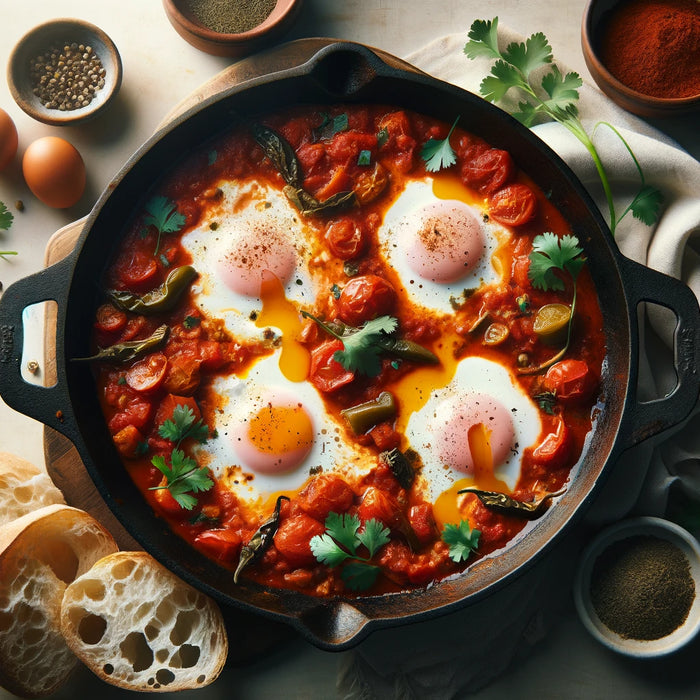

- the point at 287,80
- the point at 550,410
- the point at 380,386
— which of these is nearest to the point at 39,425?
the point at 380,386

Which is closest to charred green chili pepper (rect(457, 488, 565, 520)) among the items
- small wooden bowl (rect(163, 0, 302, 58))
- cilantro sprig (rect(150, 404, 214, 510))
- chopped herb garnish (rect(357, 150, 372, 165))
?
cilantro sprig (rect(150, 404, 214, 510))

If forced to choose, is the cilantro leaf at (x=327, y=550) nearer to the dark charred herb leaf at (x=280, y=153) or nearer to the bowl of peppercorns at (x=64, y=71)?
the dark charred herb leaf at (x=280, y=153)

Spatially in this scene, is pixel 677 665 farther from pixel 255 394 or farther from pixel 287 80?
pixel 287 80

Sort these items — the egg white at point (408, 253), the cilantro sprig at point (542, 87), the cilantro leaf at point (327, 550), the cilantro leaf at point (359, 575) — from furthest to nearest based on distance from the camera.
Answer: the egg white at point (408, 253), the cilantro sprig at point (542, 87), the cilantro leaf at point (359, 575), the cilantro leaf at point (327, 550)

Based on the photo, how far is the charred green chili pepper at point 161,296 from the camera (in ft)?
14.2

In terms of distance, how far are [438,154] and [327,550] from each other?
2.27 metres

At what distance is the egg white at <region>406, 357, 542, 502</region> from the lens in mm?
4305

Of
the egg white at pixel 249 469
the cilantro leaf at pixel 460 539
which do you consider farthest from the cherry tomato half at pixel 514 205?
the cilantro leaf at pixel 460 539

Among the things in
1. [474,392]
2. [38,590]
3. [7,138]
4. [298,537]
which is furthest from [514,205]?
[38,590]

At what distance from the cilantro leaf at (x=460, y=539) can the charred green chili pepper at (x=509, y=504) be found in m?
0.17

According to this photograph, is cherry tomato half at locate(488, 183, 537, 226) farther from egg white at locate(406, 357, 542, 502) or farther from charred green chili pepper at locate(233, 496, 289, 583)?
charred green chili pepper at locate(233, 496, 289, 583)

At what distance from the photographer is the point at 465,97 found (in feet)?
13.6

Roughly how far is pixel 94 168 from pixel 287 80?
4.74 feet

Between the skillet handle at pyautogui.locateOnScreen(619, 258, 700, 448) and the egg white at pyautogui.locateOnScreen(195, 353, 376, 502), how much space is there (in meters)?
1.41
